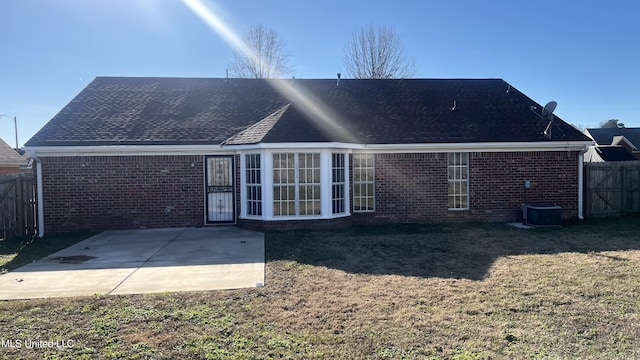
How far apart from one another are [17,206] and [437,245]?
11.5 metres

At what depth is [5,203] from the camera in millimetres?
10914

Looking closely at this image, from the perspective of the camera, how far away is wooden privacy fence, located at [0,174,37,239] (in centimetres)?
1089

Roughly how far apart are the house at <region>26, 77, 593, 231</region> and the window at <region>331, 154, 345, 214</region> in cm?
4

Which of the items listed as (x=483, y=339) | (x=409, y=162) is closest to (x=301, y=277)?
(x=483, y=339)

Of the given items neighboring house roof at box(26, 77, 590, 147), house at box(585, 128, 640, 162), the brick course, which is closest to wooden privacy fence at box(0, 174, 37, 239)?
neighboring house roof at box(26, 77, 590, 147)

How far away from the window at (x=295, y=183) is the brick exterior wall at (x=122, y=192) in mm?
2571

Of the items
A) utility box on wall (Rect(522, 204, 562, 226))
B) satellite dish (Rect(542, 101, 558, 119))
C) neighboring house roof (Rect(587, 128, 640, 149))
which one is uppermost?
neighboring house roof (Rect(587, 128, 640, 149))

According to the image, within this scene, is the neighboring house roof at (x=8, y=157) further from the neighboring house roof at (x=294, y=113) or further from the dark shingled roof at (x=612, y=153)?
the dark shingled roof at (x=612, y=153)

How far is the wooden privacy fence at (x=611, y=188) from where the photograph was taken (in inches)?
→ 518

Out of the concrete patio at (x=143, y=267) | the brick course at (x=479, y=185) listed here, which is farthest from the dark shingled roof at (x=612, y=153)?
the concrete patio at (x=143, y=267)

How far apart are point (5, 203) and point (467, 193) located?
44.7 ft

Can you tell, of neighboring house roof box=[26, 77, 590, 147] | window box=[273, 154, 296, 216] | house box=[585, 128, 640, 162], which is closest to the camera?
window box=[273, 154, 296, 216]

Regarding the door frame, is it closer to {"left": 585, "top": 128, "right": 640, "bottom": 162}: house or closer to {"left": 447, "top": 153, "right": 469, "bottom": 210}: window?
{"left": 447, "top": 153, "right": 469, "bottom": 210}: window

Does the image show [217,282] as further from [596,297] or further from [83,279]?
[596,297]
